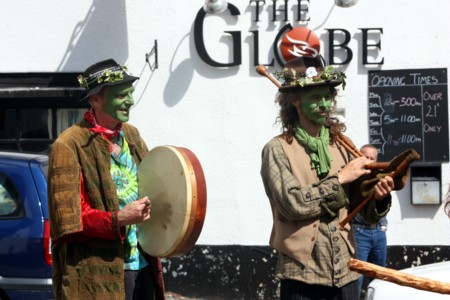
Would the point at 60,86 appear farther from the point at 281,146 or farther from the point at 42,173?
the point at 281,146

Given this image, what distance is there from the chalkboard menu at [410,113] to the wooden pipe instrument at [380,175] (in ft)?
16.3

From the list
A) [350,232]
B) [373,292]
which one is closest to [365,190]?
[350,232]

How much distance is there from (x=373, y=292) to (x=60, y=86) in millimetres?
5895

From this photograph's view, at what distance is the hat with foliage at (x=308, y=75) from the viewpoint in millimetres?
4695

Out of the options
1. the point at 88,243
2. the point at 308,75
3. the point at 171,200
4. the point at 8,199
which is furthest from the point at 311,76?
the point at 8,199

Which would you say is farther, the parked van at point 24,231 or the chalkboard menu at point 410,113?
the chalkboard menu at point 410,113

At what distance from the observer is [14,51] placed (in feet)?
33.7

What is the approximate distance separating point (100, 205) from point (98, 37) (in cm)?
576

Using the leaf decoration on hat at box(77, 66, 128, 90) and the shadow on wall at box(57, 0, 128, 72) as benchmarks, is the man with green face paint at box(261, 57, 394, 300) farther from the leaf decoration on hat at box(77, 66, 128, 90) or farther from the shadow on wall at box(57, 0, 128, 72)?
the shadow on wall at box(57, 0, 128, 72)

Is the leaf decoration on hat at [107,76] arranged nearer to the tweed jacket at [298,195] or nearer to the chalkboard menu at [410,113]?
the tweed jacket at [298,195]

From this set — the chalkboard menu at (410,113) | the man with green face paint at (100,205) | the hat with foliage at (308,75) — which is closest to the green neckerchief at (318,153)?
the hat with foliage at (308,75)

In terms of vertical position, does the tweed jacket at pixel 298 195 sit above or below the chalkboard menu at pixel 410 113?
below

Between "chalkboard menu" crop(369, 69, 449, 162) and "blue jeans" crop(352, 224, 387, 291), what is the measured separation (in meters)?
1.38

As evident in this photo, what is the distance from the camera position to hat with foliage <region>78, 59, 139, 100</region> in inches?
185
